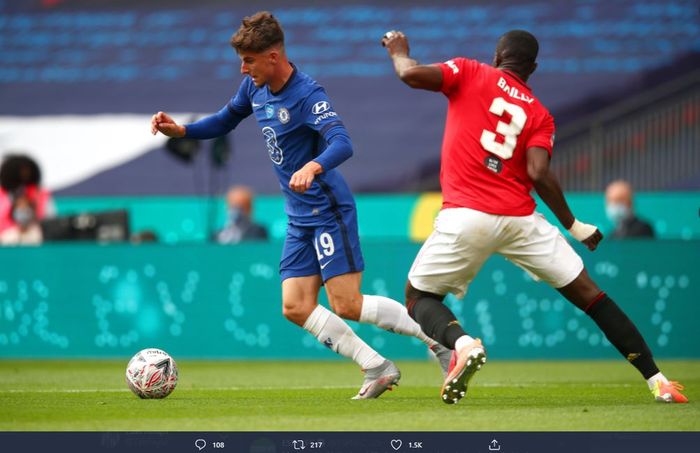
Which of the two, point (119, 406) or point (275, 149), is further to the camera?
point (275, 149)

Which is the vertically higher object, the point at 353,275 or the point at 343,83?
the point at 343,83

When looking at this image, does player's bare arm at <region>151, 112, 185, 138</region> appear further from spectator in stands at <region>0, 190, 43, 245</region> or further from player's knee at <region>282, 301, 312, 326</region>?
spectator in stands at <region>0, 190, 43, 245</region>

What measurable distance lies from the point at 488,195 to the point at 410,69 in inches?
30.5

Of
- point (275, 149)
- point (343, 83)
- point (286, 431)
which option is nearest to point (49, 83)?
point (343, 83)

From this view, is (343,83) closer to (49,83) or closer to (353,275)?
(49,83)

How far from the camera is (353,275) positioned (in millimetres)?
6898

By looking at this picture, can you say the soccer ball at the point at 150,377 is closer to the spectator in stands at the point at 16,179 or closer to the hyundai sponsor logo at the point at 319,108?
the hyundai sponsor logo at the point at 319,108

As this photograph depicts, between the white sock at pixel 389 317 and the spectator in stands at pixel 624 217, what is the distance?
234 inches

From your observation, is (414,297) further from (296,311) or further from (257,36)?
(257,36)

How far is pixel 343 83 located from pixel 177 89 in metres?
2.80

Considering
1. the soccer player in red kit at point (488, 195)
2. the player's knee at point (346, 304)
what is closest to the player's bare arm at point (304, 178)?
the soccer player in red kit at point (488, 195)

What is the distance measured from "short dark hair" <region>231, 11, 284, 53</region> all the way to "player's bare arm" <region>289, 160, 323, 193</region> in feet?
2.81

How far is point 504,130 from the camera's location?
629 centimetres
